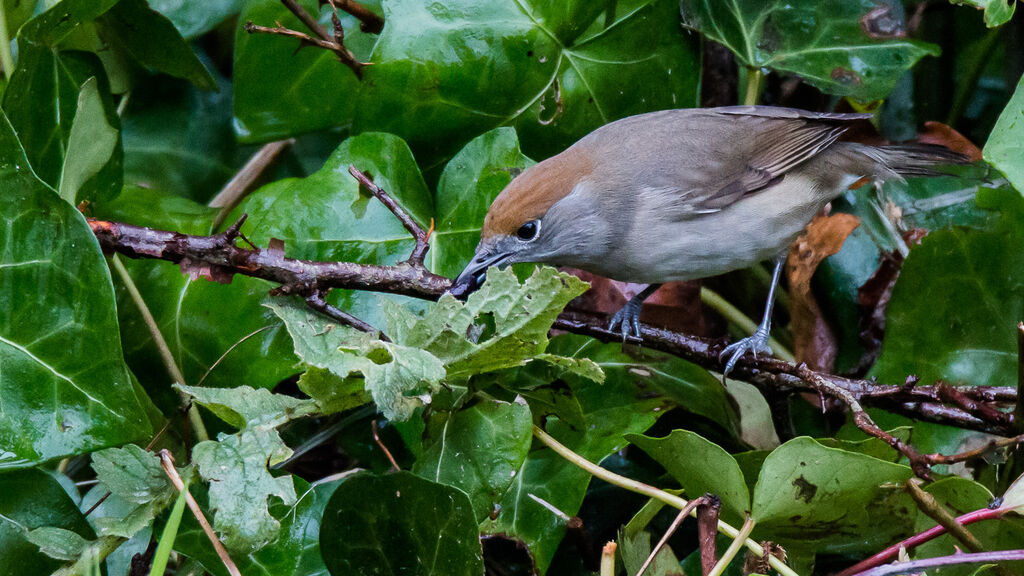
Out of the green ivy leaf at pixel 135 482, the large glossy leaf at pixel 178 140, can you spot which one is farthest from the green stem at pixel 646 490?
the large glossy leaf at pixel 178 140

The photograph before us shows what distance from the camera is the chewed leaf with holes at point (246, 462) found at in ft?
6.14

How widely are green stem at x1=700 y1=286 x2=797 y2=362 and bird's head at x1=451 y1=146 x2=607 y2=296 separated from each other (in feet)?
1.79

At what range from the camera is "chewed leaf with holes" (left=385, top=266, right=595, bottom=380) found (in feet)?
6.59

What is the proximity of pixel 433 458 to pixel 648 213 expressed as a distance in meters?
1.23

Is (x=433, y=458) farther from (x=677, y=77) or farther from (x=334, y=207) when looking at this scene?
(x=677, y=77)

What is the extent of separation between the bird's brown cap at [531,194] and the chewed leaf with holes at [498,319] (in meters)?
0.63

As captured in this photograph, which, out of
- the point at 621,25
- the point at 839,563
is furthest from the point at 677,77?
the point at 839,563

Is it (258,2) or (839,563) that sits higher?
(258,2)

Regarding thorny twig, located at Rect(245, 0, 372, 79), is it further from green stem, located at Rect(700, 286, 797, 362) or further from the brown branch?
green stem, located at Rect(700, 286, 797, 362)

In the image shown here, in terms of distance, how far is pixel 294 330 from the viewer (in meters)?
2.13

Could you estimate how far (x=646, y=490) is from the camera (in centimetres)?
216

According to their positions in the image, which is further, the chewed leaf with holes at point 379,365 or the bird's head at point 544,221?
the bird's head at point 544,221

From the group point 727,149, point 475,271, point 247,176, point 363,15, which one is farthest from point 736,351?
point 247,176

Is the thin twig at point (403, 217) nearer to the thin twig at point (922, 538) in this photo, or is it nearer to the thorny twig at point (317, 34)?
the thorny twig at point (317, 34)
